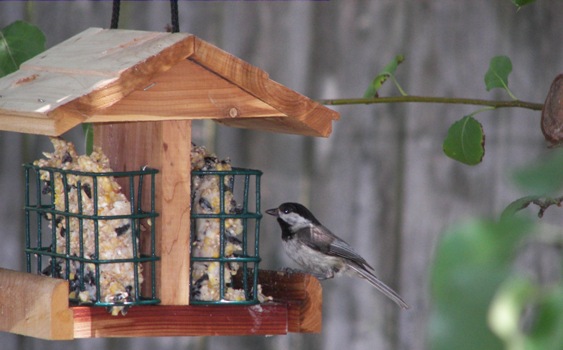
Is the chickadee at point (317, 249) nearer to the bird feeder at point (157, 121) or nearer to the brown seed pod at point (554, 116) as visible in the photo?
the bird feeder at point (157, 121)

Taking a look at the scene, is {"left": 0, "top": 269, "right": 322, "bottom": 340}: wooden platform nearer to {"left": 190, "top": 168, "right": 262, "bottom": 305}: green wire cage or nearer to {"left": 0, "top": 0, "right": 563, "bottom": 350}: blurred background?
{"left": 190, "top": 168, "right": 262, "bottom": 305}: green wire cage

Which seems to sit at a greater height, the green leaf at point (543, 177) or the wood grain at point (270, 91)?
the wood grain at point (270, 91)

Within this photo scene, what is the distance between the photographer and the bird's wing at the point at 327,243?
3176 mm

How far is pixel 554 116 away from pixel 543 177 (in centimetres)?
171

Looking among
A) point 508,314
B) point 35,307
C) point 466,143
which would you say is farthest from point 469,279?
point 466,143

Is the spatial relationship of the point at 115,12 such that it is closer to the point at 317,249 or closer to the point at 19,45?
the point at 19,45

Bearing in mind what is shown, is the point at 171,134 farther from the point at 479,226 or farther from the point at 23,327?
the point at 479,226

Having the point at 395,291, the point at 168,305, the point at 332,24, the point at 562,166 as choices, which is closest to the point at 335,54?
the point at 332,24

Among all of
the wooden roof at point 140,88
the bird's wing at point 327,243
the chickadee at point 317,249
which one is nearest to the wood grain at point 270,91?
the wooden roof at point 140,88

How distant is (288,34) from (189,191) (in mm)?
1237

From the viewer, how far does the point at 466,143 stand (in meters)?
2.44

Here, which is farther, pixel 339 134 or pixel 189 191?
pixel 339 134

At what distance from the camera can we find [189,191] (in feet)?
7.53

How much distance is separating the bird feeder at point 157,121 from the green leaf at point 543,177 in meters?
1.50
